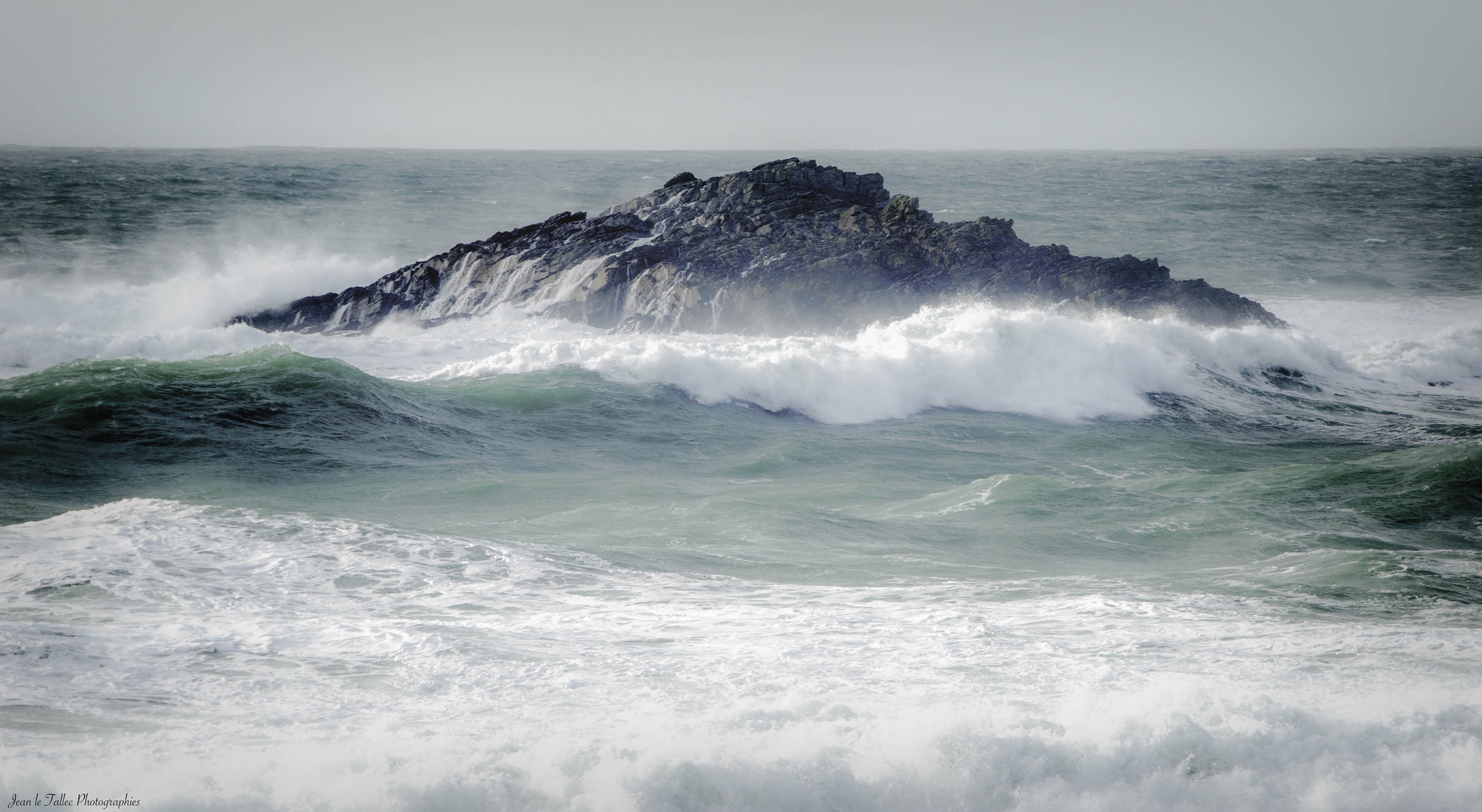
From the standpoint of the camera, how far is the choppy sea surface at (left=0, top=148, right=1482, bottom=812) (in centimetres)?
371

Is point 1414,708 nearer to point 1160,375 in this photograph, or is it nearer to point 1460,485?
point 1460,485

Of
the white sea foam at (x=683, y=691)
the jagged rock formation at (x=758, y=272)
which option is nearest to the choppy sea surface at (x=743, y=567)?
the white sea foam at (x=683, y=691)

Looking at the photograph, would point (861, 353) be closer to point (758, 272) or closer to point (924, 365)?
point (924, 365)

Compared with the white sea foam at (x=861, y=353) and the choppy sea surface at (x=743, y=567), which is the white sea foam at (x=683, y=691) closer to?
the choppy sea surface at (x=743, y=567)

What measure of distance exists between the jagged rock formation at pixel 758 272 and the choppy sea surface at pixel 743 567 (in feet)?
3.22

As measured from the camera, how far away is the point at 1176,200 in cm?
3900

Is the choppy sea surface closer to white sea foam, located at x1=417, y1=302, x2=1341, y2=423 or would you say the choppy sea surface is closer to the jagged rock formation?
white sea foam, located at x1=417, y1=302, x2=1341, y2=423

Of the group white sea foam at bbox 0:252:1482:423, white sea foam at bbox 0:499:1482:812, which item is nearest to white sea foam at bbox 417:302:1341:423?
white sea foam at bbox 0:252:1482:423

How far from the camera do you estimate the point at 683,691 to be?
14.4 ft

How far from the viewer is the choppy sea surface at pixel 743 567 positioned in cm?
371

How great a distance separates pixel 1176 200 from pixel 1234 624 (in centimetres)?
3837

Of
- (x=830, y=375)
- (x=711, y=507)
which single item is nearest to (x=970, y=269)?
(x=830, y=375)

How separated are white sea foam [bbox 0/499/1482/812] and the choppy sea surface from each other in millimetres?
23

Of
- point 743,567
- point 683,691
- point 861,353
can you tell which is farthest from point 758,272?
point 683,691
